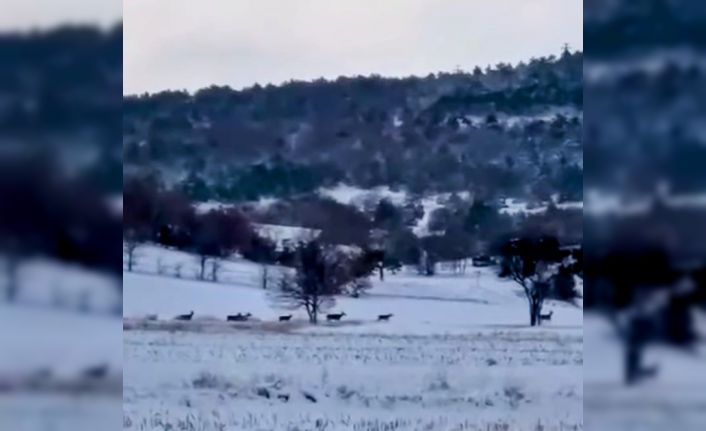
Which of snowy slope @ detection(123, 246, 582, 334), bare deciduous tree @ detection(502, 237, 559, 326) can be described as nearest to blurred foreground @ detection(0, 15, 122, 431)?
snowy slope @ detection(123, 246, 582, 334)

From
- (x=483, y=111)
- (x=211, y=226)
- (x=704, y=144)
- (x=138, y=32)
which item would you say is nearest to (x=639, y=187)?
(x=704, y=144)

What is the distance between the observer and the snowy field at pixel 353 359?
5.89m

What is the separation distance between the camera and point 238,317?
6027mm

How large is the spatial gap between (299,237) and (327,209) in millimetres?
173

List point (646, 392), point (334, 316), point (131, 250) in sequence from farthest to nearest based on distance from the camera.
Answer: point (131, 250)
point (334, 316)
point (646, 392)

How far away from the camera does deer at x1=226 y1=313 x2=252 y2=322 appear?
602 cm

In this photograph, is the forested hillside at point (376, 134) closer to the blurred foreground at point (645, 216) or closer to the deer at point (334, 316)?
the blurred foreground at point (645, 216)

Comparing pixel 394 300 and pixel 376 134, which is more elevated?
pixel 376 134

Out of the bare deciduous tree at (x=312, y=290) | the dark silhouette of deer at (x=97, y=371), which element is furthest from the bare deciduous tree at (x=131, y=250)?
the bare deciduous tree at (x=312, y=290)

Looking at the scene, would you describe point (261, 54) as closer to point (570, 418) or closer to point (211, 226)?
point (211, 226)

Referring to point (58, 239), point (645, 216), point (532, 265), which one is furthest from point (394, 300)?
point (58, 239)

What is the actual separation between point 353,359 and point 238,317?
53 centimetres

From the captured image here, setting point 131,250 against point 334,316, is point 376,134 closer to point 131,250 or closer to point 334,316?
point 334,316

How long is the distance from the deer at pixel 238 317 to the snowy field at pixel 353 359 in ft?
0.06
